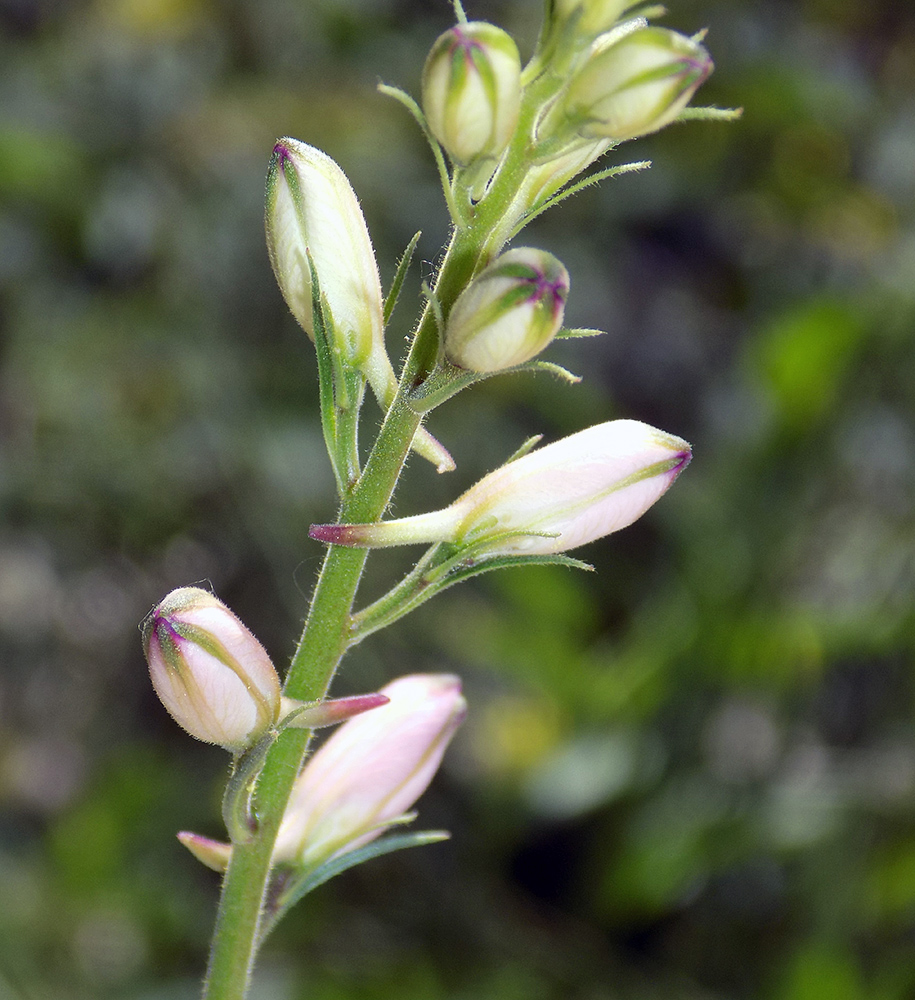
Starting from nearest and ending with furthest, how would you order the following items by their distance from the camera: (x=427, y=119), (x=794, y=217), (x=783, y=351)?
(x=427, y=119) → (x=783, y=351) → (x=794, y=217)

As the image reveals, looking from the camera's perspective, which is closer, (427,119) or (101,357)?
(427,119)

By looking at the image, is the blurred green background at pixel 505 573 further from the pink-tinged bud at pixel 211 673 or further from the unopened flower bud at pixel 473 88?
the unopened flower bud at pixel 473 88

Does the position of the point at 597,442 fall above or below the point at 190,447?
above

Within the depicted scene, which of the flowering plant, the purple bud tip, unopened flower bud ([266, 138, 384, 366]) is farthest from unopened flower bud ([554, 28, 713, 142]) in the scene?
the purple bud tip

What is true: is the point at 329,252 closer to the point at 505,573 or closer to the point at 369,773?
the point at 369,773

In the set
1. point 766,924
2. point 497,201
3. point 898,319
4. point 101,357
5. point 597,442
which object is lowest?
point 766,924

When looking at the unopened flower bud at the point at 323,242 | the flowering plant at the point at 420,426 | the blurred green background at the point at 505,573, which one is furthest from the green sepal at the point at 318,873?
the blurred green background at the point at 505,573

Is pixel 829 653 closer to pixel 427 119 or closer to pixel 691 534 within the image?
pixel 691 534

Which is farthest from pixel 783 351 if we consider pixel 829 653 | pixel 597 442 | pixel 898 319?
pixel 597 442
